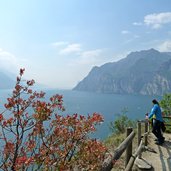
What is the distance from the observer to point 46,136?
A: 181 inches

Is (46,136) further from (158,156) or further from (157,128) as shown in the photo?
(157,128)

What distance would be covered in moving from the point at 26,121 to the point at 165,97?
56.6 ft

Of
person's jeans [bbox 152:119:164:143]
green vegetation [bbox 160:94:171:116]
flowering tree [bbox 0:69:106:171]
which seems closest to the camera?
flowering tree [bbox 0:69:106:171]

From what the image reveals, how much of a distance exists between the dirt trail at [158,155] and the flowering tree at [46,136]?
4.71 meters

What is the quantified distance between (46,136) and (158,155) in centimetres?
689

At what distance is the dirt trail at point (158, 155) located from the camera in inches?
344

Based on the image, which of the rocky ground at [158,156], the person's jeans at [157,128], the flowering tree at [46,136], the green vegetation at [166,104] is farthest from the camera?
the green vegetation at [166,104]

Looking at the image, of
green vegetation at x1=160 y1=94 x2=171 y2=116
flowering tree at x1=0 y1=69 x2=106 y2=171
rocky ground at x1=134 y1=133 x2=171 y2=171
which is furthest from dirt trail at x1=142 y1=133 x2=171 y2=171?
green vegetation at x1=160 y1=94 x2=171 y2=116

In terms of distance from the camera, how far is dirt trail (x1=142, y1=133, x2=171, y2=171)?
8745 millimetres

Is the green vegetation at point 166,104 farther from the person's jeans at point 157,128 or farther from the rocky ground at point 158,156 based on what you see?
the person's jeans at point 157,128

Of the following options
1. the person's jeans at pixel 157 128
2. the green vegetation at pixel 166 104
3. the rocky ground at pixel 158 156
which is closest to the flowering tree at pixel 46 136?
the rocky ground at pixel 158 156

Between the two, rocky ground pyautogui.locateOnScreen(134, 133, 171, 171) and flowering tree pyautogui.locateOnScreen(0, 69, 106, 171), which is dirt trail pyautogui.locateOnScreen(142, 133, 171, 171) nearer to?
rocky ground pyautogui.locateOnScreen(134, 133, 171, 171)

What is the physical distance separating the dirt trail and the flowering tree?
471 cm

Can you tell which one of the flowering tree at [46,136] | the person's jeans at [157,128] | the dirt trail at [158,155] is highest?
the flowering tree at [46,136]
